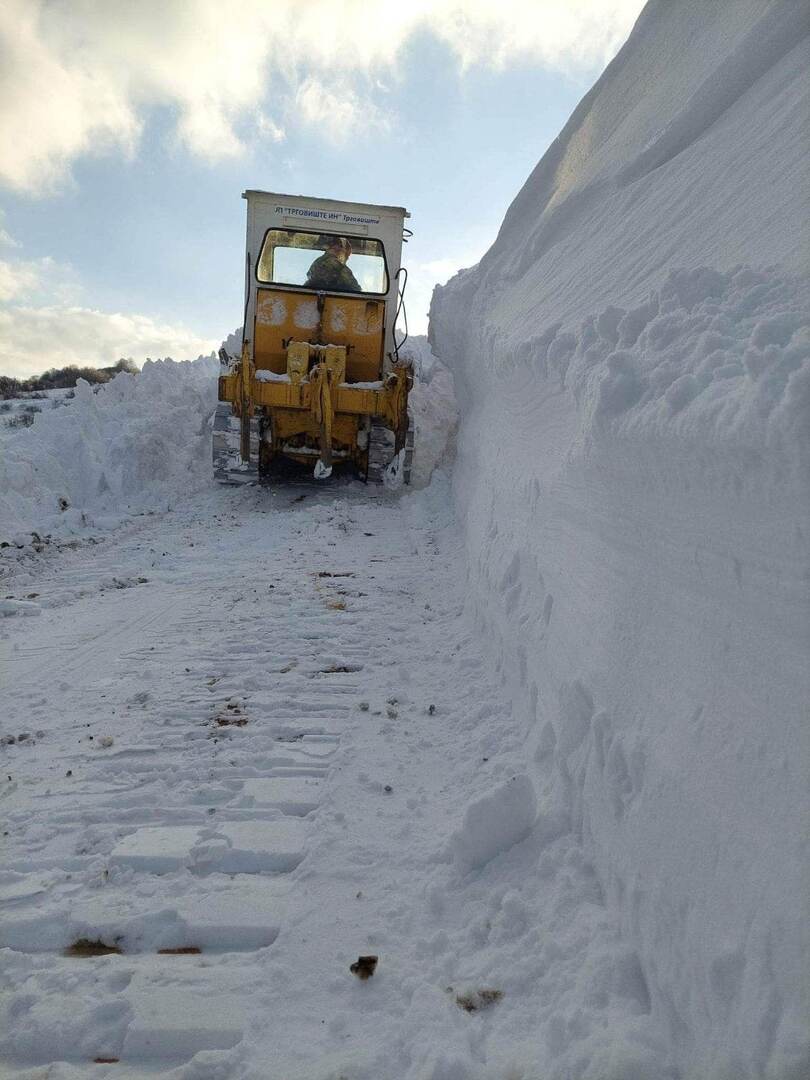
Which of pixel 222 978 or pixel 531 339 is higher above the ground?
pixel 531 339

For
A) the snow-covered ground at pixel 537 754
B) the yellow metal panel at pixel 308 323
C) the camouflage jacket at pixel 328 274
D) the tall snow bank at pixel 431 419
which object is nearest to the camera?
the snow-covered ground at pixel 537 754

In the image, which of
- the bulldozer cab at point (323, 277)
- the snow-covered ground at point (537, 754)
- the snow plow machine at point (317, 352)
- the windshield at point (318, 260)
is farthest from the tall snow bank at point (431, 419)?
the snow-covered ground at point (537, 754)

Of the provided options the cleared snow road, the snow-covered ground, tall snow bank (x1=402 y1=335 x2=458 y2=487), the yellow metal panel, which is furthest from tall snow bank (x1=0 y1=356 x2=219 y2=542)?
the cleared snow road

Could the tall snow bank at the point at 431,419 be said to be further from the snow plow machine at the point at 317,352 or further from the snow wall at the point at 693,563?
the snow wall at the point at 693,563

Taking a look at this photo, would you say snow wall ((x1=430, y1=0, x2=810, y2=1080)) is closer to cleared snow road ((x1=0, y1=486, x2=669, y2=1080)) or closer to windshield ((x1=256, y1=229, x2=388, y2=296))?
cleared snow road ((x1=0, y1=486, x2=669, y2=1080))

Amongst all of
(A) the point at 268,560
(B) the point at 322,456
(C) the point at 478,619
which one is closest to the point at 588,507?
(C) the point at 478,619

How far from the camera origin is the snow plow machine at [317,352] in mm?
8758

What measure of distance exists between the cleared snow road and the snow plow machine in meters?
5.01

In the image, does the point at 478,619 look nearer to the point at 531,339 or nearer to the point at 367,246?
the point at 531,339

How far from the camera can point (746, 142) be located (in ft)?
11.0

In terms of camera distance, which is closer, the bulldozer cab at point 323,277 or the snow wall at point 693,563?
the snow wall at point 693,563

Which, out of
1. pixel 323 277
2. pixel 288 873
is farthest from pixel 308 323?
pixel 288 873

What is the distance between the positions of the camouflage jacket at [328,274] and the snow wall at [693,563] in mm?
6274

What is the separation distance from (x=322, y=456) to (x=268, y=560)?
319cm
